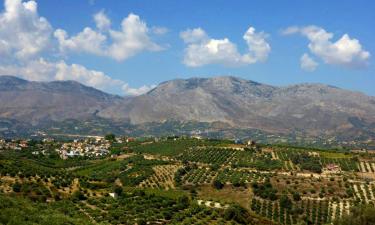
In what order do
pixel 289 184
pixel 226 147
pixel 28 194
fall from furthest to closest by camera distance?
1. pixel 226 147
2. pixel 289 184
3. pixel 28 194

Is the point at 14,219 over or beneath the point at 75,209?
over

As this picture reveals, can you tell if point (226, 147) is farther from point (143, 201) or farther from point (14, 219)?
point (14, 219)

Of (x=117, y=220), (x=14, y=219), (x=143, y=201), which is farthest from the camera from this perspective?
(x=143, y=201)

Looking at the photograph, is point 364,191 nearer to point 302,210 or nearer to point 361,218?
point 302,210

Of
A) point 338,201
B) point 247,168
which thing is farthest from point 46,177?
point 247,168

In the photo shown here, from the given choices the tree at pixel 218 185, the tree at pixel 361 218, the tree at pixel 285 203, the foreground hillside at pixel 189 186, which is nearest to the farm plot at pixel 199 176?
the foreground hillside at pixel 189 186

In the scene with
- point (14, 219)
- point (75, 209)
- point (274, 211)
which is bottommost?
point (274, 211)

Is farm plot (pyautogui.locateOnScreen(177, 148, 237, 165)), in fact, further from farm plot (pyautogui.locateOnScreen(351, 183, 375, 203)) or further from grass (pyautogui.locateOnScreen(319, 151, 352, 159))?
farm plot (pyautogui.locateOnScreen(351, 183, 375, 203))

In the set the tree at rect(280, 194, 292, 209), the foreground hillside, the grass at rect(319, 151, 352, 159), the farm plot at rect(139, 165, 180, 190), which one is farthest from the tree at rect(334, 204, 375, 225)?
the grass at rect(319, 151, 352, 159)

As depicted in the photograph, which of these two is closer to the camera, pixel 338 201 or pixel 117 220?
pixel 117 220
